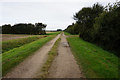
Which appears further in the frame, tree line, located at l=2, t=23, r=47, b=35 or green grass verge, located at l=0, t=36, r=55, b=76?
tree line, located at l=2, t=23, r=47, b=35

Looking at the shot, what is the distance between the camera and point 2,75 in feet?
16.5

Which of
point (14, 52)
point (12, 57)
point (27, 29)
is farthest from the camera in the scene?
point (27, 29)

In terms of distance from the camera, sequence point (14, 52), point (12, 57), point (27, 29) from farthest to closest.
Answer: point (27, 29) < point (14, 52) < point (12, 57)

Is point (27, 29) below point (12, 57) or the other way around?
the other way around

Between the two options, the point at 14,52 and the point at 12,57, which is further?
the point at 14,52

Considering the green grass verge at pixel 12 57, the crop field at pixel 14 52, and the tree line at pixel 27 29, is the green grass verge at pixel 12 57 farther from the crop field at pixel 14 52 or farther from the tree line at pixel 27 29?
the tree line at pixel 27 29

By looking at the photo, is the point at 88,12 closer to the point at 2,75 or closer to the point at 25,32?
the point at 2,75

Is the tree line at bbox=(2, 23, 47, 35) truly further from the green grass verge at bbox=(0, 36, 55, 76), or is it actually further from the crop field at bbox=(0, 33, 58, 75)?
the green grass verge at bbox=(0, 36, 55, 76)

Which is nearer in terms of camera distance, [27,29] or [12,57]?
[12,57]

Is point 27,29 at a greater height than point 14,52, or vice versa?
point 27,29

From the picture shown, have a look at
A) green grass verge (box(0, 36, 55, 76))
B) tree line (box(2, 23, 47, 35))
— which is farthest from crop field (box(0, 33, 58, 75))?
tree line (box(2, 23, 47, 35))

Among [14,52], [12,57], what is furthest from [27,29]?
[12,57]

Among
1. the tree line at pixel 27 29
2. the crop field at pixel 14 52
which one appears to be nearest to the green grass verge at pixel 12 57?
the crop field at pixel 14 52

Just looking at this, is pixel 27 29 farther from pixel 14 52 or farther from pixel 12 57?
pixel 12 57
